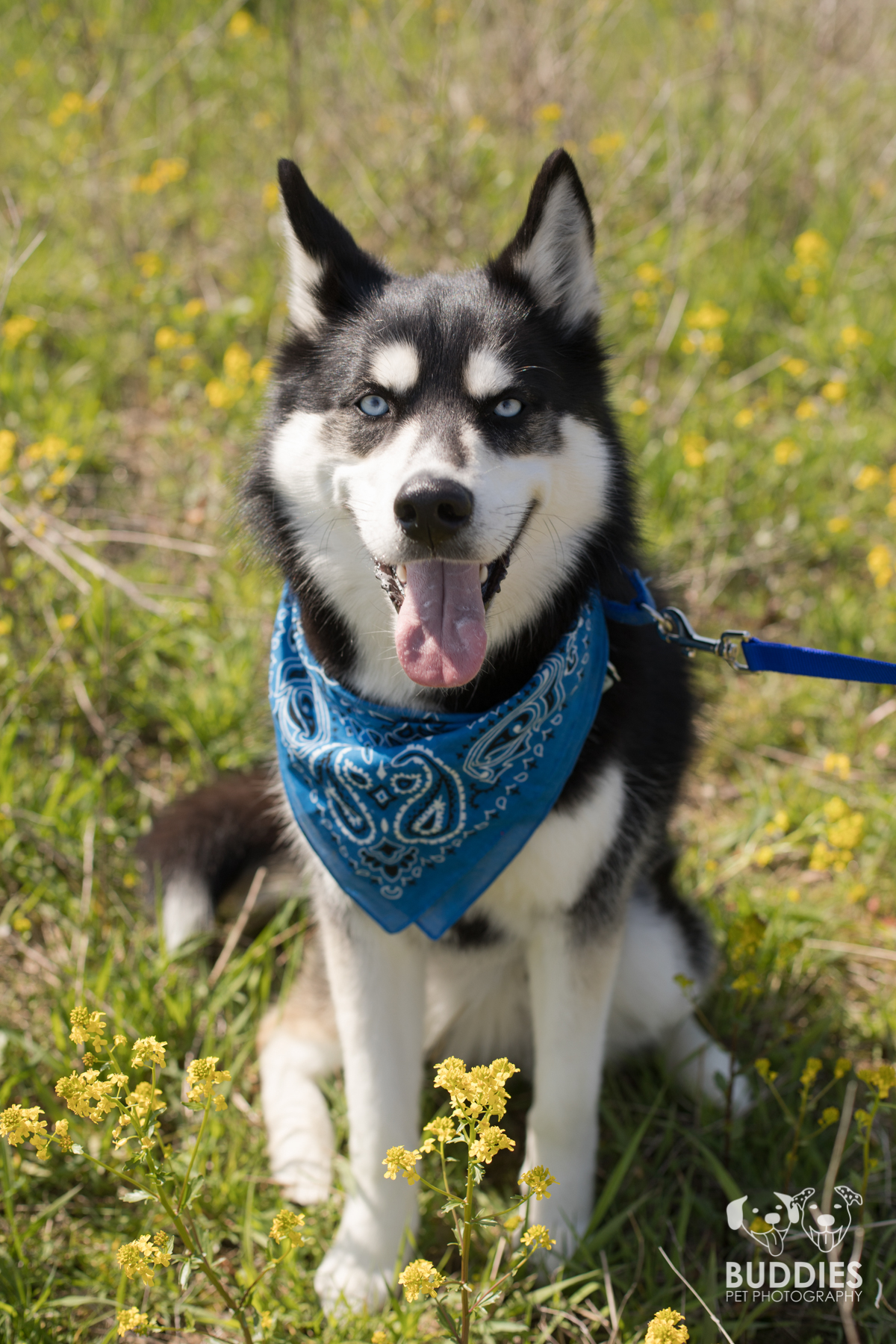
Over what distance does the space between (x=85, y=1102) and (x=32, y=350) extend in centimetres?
398

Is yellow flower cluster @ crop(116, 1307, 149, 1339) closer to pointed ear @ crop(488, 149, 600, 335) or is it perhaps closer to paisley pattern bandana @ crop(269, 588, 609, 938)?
paisley pattern bandana @ crop(269, 588, 609, 938)

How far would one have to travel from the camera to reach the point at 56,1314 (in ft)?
6.42

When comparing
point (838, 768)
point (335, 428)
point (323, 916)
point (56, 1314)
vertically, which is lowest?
point (56, 1314)

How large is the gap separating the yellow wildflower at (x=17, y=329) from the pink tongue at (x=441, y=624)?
300 cm

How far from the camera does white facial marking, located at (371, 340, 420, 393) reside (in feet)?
6.03

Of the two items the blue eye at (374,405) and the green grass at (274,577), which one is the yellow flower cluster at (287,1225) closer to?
the green grass at (274,577)

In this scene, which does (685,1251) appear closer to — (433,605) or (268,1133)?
(268,1133)

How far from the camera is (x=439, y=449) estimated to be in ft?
5.63

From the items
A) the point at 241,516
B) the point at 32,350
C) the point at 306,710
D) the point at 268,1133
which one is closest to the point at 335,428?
the point at 241,516

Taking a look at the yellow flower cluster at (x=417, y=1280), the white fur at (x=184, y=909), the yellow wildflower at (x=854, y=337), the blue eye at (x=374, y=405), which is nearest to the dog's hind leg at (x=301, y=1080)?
the white fur at (x=184, y=909)

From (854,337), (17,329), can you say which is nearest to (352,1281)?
(17,329)

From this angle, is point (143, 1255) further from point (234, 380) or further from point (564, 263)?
point (234, 380)

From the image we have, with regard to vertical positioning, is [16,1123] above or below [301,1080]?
above

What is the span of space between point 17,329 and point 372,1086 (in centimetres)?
339
